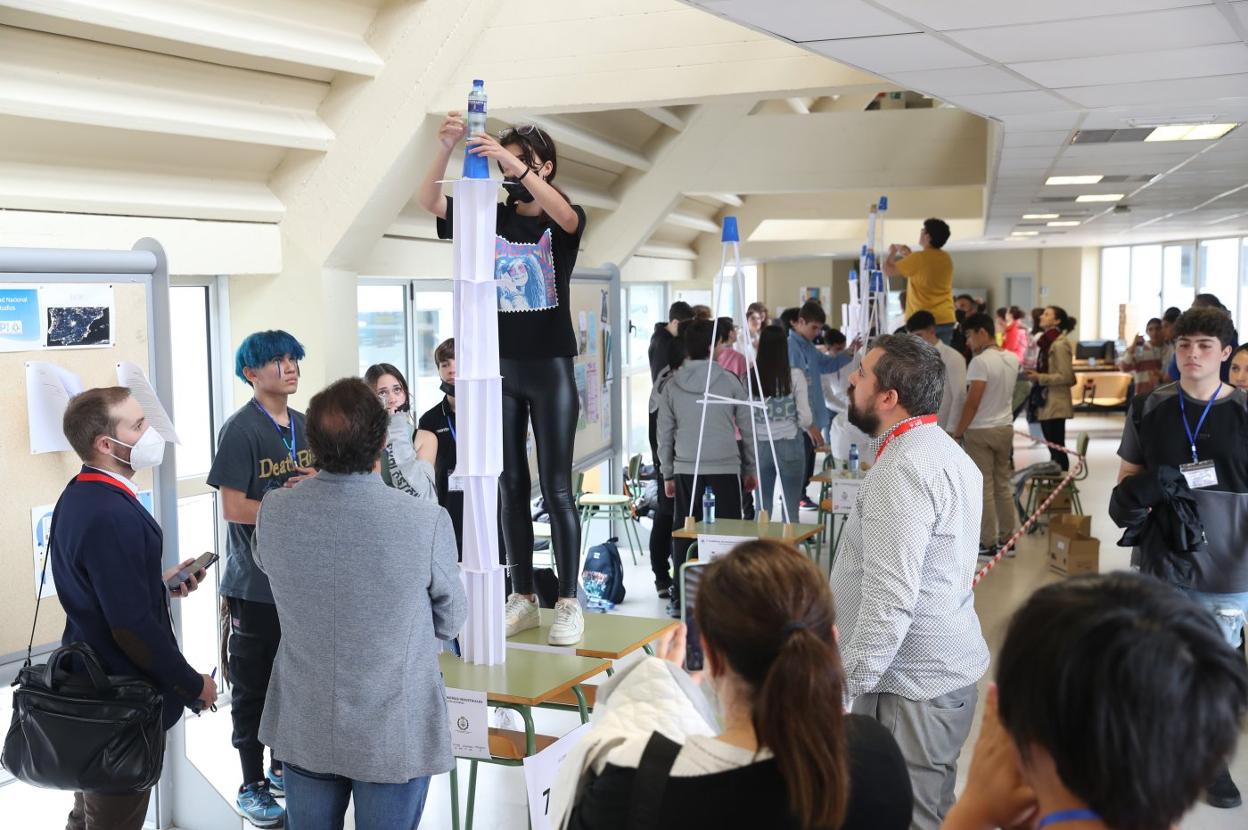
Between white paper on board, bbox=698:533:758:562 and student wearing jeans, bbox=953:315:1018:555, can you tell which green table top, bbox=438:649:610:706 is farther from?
student wearing jeans, bbox=953:315:1018:555

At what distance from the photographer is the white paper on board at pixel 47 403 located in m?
3.29

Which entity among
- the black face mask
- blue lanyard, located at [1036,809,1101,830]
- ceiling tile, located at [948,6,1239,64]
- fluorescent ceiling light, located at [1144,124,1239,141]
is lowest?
blue lanyard, located at [1036,809,1101,830]

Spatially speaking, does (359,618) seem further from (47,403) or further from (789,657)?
(47,403)

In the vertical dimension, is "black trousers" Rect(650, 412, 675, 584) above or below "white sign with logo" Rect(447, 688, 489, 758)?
below

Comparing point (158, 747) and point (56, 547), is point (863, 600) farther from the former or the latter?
point (56, 547)

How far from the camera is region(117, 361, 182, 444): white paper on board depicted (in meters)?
3.38

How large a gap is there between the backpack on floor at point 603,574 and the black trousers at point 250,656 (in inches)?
118

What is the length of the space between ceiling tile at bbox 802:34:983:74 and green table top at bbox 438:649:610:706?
6.98 feet

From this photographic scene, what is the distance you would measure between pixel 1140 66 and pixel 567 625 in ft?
9.38

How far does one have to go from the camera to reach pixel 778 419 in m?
7.40

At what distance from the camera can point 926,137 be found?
29.4 feet

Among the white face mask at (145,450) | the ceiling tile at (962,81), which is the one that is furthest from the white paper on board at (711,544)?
the white face mask at (145,450)

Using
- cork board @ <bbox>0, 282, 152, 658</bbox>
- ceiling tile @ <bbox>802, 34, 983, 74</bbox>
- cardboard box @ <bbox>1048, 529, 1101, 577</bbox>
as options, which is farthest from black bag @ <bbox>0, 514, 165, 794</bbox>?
cardboard box @ <bbox>1048, 529, 1101, 577</bbox>

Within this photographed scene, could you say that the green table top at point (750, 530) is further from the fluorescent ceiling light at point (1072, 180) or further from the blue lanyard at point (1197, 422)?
the fluorescent ceiling light at point (1072, 180)
